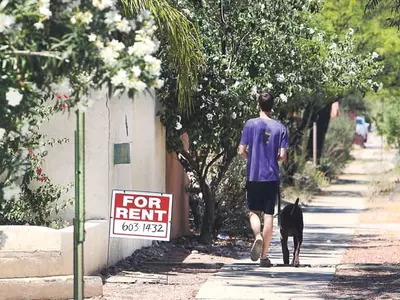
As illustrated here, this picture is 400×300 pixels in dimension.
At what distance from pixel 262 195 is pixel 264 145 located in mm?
540

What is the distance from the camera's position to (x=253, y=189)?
1166 cm

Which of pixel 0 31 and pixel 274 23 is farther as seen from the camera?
pixel 274 23

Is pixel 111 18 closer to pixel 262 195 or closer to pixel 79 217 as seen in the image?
pixel 79 217

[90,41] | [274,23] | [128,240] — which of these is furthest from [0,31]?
[274,23]

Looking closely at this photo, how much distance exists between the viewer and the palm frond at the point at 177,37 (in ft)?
35.7

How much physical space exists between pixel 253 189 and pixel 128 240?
78.6 inches

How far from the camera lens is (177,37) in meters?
11.6

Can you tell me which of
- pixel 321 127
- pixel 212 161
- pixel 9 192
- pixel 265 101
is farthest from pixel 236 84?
pixel 321 127

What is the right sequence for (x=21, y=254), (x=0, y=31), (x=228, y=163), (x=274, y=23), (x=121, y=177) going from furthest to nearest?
(x=228, y=163)
(x=274, y=23)
(x=121, y=177)
(x=21, y=254)
(x=0, y=31)

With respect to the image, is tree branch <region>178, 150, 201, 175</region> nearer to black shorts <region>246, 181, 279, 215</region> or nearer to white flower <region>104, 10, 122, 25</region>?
black shorts <region>246, 181, 279, 215</region>

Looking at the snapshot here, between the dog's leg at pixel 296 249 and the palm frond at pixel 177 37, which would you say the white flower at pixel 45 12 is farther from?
the dog's leg at pixel 296 249

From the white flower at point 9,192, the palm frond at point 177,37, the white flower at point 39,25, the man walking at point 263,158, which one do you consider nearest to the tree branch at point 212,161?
the palm frond at point 177,37

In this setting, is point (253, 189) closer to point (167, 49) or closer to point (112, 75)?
point (167, 49)

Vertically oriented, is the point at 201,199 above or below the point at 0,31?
below
